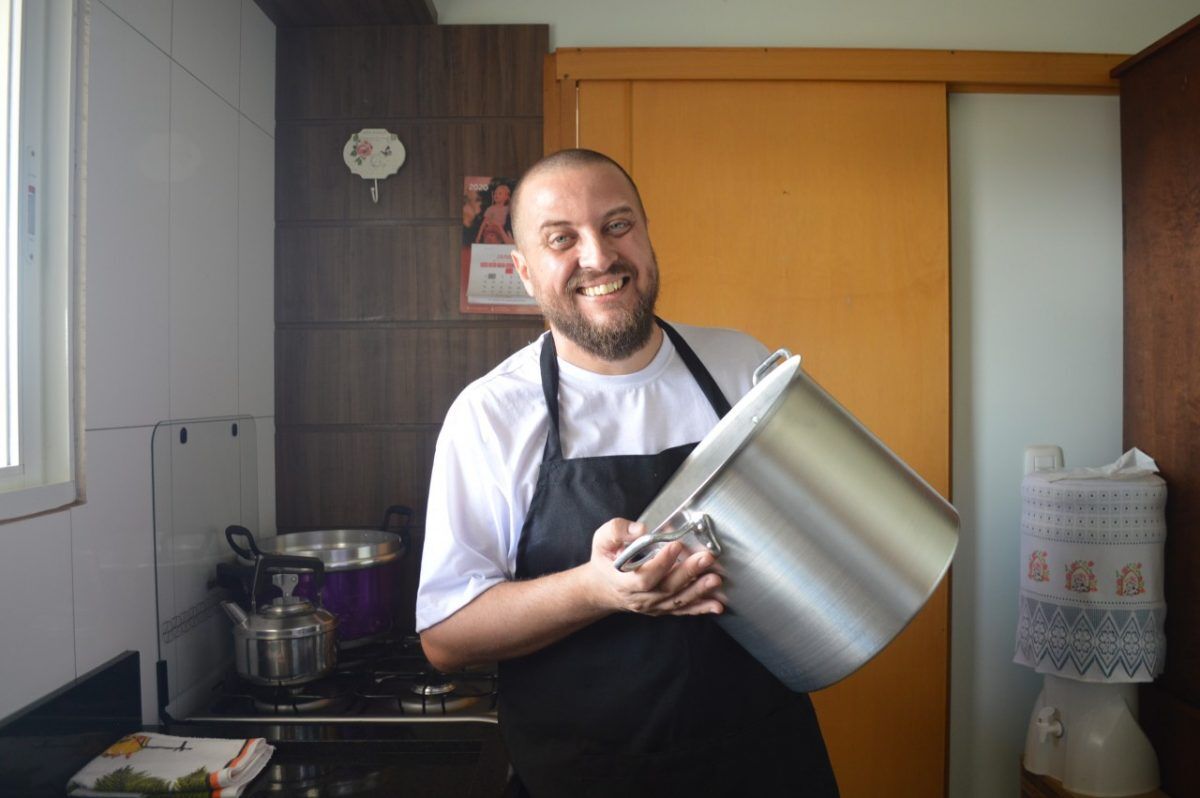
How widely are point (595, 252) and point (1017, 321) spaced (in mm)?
1432

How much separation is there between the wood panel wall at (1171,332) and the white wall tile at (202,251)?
76.9 inches

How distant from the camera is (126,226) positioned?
1359mm

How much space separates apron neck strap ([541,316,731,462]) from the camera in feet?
3.52

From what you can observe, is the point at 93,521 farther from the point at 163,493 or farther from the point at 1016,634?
the point at 1016,634

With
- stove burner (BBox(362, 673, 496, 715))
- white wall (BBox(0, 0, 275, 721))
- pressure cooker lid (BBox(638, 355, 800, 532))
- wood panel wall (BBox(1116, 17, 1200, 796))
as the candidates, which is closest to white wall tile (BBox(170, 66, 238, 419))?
white wall (BBox(0, 0, 275, 721))

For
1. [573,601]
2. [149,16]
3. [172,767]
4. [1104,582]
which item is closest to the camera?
[573,601]

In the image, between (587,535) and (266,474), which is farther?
(266,474)

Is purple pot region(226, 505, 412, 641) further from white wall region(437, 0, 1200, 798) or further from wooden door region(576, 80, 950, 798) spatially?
white wall region(437, 0, 1200, 798)

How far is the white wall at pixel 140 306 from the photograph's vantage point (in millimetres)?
1159

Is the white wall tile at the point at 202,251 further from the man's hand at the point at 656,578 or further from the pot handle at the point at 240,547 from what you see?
the man's hand at the point at 656,578

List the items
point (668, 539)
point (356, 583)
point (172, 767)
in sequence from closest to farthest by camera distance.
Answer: point (668, 539), point (172, 767), point (356, 583)

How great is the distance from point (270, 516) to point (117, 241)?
0.84 meters

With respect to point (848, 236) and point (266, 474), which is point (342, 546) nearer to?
point (266, 474)

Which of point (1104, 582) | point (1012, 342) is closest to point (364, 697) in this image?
point (1104, 582)
